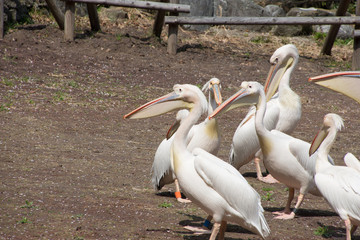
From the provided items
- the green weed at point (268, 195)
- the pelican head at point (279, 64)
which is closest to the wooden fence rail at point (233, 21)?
the pelican head at point (279, 64)

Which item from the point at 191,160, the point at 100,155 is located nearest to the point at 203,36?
the point at 100,155

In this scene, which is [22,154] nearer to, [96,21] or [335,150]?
[335,150]

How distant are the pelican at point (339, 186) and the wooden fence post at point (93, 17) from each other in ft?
24.4

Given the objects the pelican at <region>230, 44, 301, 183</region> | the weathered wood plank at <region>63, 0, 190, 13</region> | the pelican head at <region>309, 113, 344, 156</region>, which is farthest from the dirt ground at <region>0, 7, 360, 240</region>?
the weathered wood plank at <region>63, 0, 190, 13</region>

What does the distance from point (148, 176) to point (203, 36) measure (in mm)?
7388

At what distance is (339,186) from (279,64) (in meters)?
2.47

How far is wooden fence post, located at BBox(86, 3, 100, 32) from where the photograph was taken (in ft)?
34.2

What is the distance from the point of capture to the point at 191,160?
357cm

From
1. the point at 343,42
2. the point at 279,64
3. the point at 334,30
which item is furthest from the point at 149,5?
the point at 343,42

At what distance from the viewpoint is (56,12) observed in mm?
10141

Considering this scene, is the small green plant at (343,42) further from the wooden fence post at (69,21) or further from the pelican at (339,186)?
the pelican at (339,186)

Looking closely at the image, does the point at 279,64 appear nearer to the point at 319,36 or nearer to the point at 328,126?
the point at 328,126

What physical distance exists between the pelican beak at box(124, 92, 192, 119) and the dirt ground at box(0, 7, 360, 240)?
0.77 metres

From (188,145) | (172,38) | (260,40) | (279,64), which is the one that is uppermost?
(279,64)
